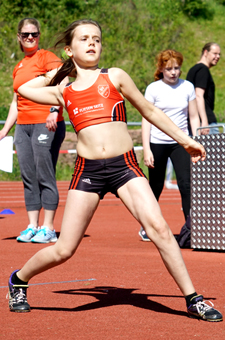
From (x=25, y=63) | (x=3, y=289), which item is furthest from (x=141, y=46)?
(x=3, y=289)

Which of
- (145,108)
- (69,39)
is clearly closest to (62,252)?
(145,108)

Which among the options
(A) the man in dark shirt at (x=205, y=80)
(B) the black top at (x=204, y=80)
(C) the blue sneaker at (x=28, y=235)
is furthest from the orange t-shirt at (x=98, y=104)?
(B) the black top at (x=204, y=80)

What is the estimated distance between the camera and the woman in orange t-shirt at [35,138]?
6918 millimetres

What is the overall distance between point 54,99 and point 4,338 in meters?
1.67

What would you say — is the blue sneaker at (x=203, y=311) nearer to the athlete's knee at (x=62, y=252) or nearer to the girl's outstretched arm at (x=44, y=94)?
the athlete's knee at (x=62, y=252)

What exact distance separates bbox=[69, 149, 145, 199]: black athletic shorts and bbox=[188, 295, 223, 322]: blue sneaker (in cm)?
86

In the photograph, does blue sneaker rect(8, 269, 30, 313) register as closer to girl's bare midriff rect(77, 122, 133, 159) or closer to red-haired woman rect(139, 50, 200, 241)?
girl's bare midriff rect(77, 122, 133, 159)

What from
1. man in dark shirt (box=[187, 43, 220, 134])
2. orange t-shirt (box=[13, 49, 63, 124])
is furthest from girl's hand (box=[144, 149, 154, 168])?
man in dark shirt (box=[187, 43, 220, 134])

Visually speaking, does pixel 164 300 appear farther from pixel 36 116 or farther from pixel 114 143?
pixel 36 116

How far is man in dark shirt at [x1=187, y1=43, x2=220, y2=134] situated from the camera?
8320 millimetres

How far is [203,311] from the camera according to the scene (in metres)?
3.78

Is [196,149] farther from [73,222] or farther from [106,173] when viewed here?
[73,222]

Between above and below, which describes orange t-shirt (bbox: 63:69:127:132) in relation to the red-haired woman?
above

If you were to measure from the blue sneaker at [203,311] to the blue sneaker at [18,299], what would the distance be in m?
1.09
